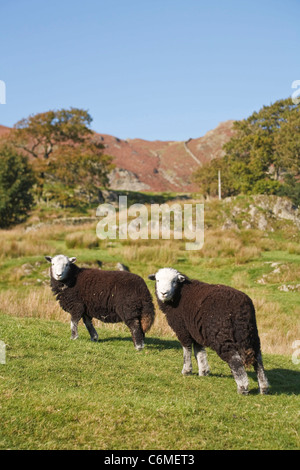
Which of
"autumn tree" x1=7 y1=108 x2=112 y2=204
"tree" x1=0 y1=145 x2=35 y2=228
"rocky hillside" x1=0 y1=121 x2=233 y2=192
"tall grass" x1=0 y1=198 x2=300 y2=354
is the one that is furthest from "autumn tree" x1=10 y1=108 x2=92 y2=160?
"rocky hillside" x1=0 y1=121 x2=233 y2=192

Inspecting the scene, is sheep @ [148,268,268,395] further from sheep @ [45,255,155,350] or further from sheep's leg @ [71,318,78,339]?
sheep's leg @ [71,318,78,339]

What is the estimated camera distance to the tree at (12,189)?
40688 mm

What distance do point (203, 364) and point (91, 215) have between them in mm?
39152

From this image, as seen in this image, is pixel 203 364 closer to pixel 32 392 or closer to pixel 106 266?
pixel 32 392

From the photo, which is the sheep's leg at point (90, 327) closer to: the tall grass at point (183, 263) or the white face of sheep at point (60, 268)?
the white face of sheep at point (60, 268)

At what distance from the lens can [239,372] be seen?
686 cm

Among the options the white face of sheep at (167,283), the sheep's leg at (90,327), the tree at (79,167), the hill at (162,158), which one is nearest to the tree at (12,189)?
the tree at (79,167)

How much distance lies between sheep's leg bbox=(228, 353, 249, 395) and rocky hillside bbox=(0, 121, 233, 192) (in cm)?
9274

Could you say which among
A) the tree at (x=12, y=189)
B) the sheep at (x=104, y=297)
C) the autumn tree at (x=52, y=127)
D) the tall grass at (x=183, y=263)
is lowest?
the tall grass at (x=183, y=263)

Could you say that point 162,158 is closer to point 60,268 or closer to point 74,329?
point 60,268

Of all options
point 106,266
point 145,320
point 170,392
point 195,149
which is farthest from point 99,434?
point 195,149

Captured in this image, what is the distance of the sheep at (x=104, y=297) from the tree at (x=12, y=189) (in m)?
31.4

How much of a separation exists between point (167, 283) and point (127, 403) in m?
2.38

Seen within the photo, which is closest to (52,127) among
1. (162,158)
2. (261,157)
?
(261,157)
